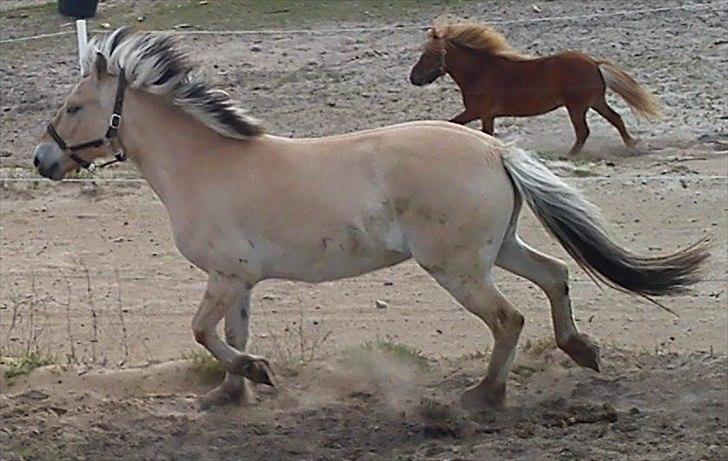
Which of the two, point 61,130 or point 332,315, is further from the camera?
point 332,315

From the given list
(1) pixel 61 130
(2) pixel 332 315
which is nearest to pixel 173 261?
(2) pixel 332 315

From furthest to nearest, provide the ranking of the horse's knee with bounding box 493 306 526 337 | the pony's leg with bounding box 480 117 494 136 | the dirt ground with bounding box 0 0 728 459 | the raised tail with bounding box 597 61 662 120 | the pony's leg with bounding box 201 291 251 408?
the pony's leg with bounding box 480 117 494 136 < the raised tail with bounding box 597 61 662 120 < the pony's leg with bounding box 201 291 251 408 < the horse's knee with bounding box 493 306 526 337 < the dirt ground with bounding box 0 0 728 459

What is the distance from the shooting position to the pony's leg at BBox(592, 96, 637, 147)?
11.7m

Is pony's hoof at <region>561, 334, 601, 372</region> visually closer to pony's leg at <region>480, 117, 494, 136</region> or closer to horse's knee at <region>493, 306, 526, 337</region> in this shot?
horse's knee at <region>493, 306, 526, 337</region>

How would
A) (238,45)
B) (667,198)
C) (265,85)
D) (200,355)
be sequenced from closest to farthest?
(200,355), (667,198), (265,85), (238,45)

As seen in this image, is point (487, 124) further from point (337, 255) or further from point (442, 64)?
point (337, 255)

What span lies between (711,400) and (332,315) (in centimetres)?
266

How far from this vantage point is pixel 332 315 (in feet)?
25.4

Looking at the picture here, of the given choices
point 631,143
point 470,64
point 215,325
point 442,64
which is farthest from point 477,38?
point 215,325

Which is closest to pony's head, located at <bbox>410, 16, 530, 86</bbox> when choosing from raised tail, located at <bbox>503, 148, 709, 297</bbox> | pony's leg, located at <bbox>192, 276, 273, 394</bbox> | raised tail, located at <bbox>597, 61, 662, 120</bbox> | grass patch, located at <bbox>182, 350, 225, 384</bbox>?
raised tail, located at <bbox>597, 61, 662, 120</bbox>

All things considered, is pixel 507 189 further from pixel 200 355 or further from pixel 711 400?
pixel 200 355

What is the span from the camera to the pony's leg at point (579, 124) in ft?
38.3

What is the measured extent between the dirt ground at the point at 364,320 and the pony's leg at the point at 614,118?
Answer: 0.13 metres

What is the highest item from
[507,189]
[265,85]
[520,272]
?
[507,189]
